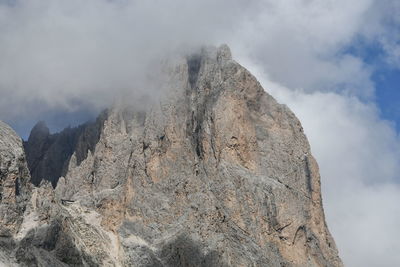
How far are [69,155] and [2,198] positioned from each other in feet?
256

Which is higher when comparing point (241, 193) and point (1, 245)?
point (241, 193)

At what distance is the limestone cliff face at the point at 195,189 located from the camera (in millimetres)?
139250

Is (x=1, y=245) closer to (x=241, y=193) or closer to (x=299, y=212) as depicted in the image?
(x=241, y=193)

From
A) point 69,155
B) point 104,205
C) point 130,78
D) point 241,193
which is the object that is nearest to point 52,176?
point 69,155

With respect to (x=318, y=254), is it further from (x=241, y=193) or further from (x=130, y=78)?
(x=130, y=78)

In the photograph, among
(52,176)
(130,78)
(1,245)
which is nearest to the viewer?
(1,245)

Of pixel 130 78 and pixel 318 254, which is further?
pixel 130 78

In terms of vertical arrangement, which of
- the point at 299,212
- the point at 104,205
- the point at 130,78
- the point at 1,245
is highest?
the point at 130,78

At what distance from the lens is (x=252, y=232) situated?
148 m

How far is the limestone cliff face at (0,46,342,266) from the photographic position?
139 m

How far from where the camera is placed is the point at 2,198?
120875mm

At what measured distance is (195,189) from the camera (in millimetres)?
149625

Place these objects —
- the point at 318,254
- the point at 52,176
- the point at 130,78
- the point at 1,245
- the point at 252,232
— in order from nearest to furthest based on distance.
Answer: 1. the point at 1,245
2. the point at 252,232
3. the point at 318,254
4. the point at 130,78
5. the point at 52,176

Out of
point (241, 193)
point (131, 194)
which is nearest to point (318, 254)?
point (241, 193)
